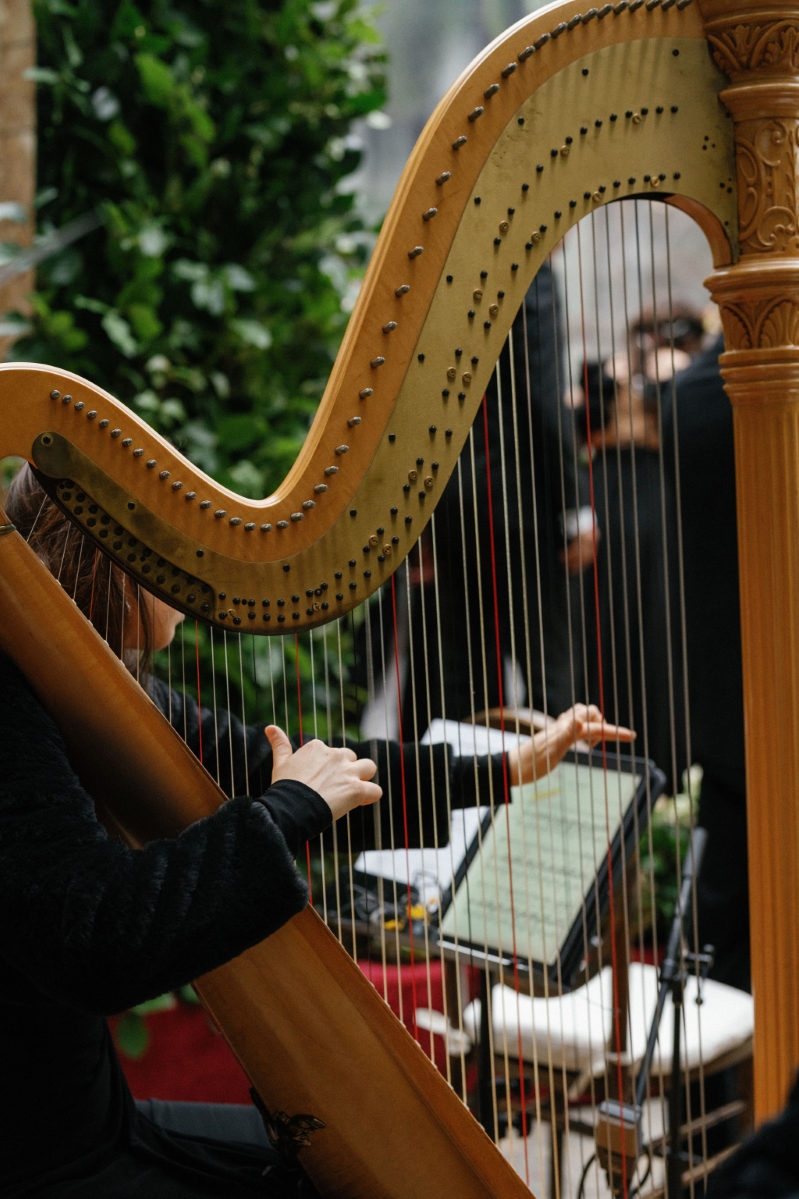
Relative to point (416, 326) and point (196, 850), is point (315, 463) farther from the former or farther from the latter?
point (196, 850)

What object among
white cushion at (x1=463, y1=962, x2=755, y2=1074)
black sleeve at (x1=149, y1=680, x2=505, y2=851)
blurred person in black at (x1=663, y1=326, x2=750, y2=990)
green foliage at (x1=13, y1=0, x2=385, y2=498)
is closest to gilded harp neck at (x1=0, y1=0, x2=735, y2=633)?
black sleeve at (x1=149, y1=680, x2=505, y2=851)

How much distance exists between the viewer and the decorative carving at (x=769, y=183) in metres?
1.08

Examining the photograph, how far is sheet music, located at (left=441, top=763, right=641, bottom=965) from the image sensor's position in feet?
4.81

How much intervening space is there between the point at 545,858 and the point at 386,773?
0.90 feet

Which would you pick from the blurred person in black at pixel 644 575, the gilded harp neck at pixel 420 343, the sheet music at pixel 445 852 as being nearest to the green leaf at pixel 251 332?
the blurred person in black at pixel 644 575

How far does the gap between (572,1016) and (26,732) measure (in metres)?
1.11

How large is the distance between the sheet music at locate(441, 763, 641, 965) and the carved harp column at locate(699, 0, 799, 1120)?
1.07ft

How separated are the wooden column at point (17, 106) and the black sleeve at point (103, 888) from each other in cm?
169

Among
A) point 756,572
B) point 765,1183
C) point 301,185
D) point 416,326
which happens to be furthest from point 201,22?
point 765,1183

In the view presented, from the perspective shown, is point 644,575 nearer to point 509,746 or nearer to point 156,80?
point 509,746

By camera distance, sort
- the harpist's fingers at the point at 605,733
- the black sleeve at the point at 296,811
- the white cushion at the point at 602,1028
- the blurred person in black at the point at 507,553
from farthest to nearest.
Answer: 1. the white cushion at the point at 602,1028
2. the harpist's fingers at the point at 605,733
3. the blurred person in black at the point at 507,553
4. the black sleeve at the point at 296,811

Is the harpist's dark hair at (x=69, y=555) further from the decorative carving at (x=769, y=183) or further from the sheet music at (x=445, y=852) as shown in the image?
the decorative carving at (x=769, y=183)

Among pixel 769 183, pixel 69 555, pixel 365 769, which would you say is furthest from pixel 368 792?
pixel 769 183

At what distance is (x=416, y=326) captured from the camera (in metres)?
1.04
